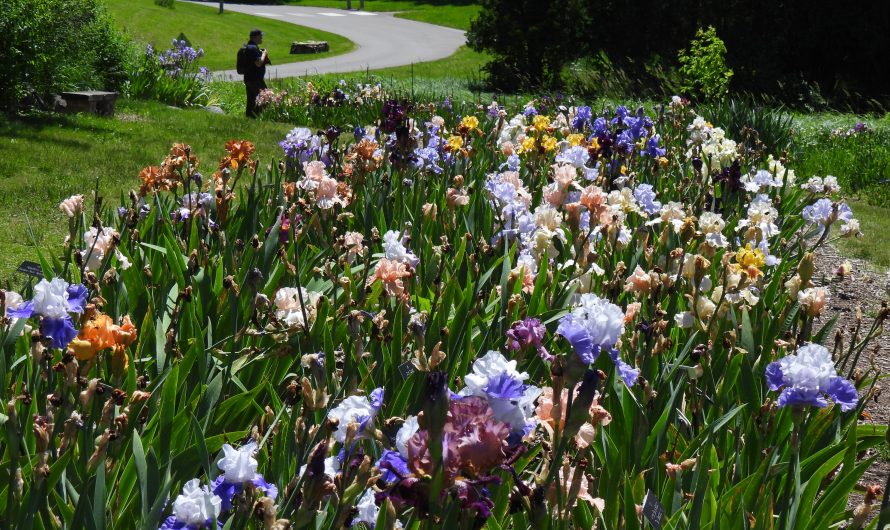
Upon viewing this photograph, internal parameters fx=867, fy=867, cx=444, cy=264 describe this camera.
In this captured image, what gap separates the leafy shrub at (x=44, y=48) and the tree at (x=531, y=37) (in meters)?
8.48

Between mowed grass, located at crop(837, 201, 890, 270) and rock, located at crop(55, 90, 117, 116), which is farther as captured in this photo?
rock, located at crop(55, 90, 117, 116)

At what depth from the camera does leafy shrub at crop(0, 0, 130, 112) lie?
8.38 metres

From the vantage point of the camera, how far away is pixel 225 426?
2.16 meters

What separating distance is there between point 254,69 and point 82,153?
4.47m

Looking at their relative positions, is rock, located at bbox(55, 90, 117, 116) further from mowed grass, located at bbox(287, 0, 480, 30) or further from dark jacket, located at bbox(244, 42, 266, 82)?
mowed grass, located at bbox(287, 0, 480, 30)

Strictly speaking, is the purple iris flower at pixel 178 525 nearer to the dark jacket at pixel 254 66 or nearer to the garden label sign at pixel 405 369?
the garden label sign at pixel 405 369

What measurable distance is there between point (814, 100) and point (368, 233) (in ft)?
47.7

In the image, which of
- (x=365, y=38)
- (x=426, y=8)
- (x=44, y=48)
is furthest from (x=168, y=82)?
(x=426, y=8)

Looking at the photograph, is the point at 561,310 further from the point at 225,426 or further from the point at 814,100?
the point at 814,100

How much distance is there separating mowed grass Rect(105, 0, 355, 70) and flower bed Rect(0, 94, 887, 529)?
18.7m

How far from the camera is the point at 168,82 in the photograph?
40.0 feet

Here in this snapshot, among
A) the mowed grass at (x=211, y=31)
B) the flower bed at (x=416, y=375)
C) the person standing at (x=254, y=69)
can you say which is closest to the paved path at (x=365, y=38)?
the mowed grass at (x=211, y=31)

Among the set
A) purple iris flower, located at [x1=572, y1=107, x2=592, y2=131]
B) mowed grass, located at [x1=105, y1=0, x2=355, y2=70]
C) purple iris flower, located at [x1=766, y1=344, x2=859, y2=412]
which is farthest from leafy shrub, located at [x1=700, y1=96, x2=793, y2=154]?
mowed grass, located at [x1=105, y1=0, x2=355, y2=70]

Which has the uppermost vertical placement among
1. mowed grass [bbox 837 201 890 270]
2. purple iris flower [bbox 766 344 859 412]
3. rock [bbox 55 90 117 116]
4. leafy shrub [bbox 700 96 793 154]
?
purple iris flower [bbox 766 344 859 412]
